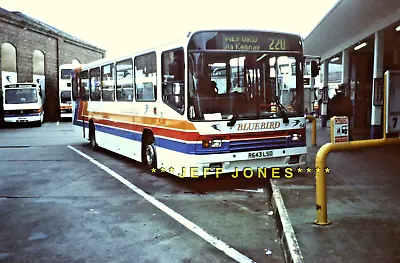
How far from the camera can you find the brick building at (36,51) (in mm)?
31297

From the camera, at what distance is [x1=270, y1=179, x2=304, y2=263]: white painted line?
488 centimetres

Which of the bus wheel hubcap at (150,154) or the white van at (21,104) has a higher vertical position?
the white van at (21,104)

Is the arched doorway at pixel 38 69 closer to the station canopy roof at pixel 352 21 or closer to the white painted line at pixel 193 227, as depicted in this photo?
the station canopy roof at pixel 352 21

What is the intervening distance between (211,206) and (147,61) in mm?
3898

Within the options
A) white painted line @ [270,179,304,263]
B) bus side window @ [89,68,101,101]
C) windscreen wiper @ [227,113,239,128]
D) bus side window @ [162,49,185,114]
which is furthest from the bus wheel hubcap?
→ bus side window @ [89,68,101,101]

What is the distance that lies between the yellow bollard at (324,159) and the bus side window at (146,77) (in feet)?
15.8

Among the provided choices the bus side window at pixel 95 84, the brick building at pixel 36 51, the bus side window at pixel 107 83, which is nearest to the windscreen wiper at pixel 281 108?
the bus side window at pixel 107 83

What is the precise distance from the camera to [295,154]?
368 inches

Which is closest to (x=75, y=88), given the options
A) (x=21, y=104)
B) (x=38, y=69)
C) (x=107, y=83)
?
(x=107, y=83)

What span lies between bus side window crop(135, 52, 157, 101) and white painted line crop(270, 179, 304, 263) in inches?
141

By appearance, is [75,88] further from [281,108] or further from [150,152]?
[281,108]

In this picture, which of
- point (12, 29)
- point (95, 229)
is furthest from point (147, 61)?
point (12, 29)

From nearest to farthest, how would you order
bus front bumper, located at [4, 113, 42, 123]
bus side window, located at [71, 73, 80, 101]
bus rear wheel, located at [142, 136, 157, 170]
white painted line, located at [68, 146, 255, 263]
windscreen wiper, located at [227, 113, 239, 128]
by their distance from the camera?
1. white painted line, located at [68, 146, 255, 263]
2. windscreen wiper, located at [227, 113, 239, 128]
3. bus rear wheel, located at [142, 136, 157, 170]
4. bus side window, located at [71, 73, 80, 101]
5. bus front bumper, located at [4, 113, 42, 123]

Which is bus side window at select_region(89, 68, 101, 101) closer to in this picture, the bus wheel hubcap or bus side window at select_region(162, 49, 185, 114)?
the bus wheel hubcap
